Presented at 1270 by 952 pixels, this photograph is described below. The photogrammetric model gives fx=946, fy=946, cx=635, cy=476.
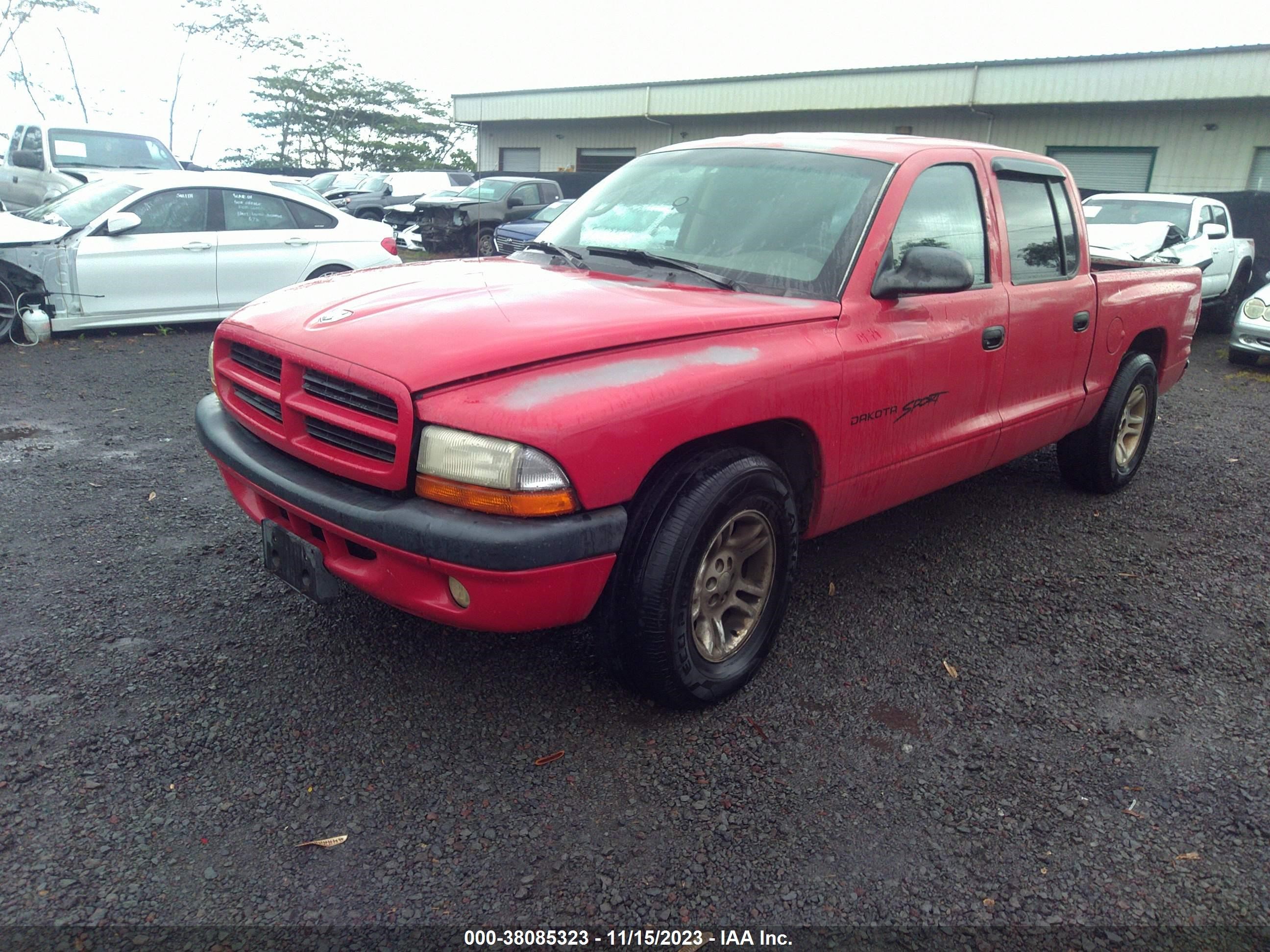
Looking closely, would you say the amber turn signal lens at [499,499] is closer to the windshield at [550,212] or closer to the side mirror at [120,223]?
the side mirror at [120,223]

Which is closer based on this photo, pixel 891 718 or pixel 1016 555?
pixel 891 718

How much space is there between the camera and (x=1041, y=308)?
4.01m

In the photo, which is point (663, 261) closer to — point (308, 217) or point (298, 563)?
point (298, 563)

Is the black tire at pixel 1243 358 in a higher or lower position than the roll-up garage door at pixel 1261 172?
lower

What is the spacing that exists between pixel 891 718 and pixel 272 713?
191 cm

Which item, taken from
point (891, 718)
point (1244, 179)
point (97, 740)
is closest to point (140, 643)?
point (97, 740)

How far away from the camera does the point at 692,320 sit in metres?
2.77

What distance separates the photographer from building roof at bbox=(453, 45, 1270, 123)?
690 inches

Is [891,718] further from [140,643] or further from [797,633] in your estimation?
[140,643]

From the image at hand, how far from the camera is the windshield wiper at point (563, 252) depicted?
→ 11.8 ft

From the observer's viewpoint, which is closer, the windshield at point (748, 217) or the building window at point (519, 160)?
the windshield at point (748, 217)

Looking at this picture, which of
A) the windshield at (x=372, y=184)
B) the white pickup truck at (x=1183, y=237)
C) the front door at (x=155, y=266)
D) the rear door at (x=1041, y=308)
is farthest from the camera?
the windshield at (x=372, y=184)

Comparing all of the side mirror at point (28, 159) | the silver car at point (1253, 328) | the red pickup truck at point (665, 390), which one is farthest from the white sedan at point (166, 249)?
the silver car at point (1253, 328)

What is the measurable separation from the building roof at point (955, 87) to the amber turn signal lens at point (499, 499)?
19.8 metres
